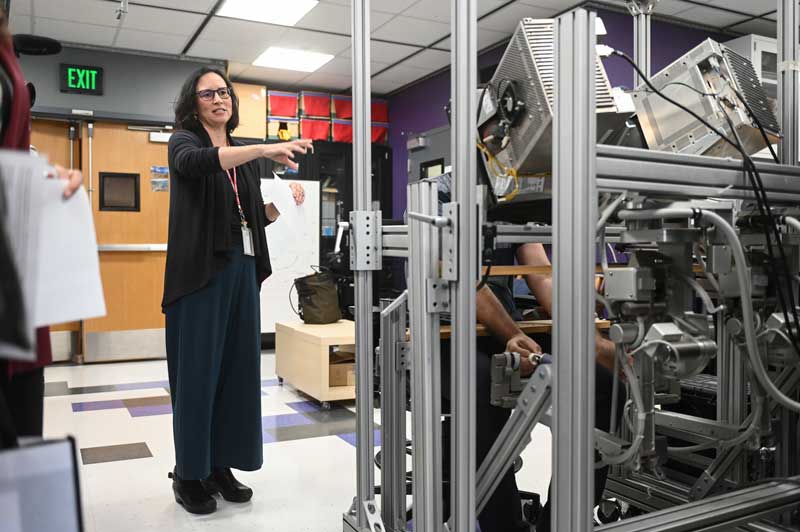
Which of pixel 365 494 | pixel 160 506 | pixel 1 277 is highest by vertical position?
pixel 1 277

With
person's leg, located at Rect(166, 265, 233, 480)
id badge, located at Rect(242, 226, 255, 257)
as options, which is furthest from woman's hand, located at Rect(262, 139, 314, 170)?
person's leg, located at Rect(166, 265, 233, 480)

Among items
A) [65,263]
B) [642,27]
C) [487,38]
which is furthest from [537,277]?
[487,38]

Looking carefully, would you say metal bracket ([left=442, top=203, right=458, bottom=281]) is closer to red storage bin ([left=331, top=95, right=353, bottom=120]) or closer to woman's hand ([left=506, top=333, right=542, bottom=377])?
woman's hand ([left=506, top=333, right=542, bottom=377])

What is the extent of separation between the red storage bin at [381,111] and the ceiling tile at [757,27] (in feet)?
11.1

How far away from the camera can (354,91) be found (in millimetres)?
1855

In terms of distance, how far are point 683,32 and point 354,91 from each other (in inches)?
158

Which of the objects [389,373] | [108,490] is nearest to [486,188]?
[389,373]

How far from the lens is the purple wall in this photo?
188 inches

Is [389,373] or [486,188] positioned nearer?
[486,188]

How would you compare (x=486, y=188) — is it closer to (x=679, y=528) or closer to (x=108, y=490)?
(x=679, y=528)

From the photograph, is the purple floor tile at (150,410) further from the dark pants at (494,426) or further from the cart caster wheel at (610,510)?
→ the cart caster wheel at (610,510)

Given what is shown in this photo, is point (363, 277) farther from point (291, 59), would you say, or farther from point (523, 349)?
point (291, 59)

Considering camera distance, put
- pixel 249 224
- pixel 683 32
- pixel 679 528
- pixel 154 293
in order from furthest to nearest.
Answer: pixel 154 293
pixel 683 32
pixel 249 224
pixel 679 528

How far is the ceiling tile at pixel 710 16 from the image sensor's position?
4.71 metres
